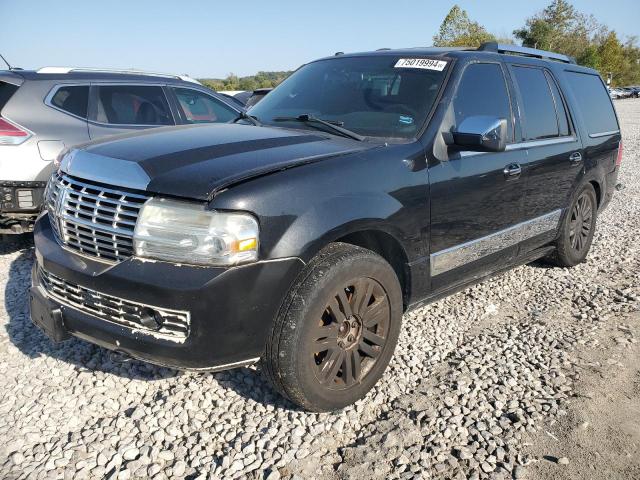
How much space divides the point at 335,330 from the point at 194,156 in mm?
1088

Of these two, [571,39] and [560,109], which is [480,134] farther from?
[571,39]

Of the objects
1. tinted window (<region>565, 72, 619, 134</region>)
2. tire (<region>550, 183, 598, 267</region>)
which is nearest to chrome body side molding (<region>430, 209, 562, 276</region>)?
tire (<region>550, 183, 598, 267</region>)

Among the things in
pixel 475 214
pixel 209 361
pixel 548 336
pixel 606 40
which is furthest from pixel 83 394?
pixel 606 40

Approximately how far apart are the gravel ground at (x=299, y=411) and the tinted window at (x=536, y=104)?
4.73ft

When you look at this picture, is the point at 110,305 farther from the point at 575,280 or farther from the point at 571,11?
the point at 571,11

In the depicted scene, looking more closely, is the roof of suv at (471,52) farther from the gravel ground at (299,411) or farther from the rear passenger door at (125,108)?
the rear passenger door at (125,108)

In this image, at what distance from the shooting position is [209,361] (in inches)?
93.2

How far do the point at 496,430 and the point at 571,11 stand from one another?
251 feet

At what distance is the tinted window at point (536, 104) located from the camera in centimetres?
413

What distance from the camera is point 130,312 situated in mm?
2398

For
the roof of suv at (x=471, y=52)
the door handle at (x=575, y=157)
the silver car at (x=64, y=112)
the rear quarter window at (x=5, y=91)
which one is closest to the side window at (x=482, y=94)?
the roof of suv at (x=471, y=52)

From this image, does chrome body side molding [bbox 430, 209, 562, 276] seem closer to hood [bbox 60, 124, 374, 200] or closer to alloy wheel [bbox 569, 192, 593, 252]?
alloy wheel [bbox 569, 192, 593, 252]

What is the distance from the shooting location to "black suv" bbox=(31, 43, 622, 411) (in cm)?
233

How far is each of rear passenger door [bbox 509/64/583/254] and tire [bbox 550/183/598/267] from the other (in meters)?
0.23
